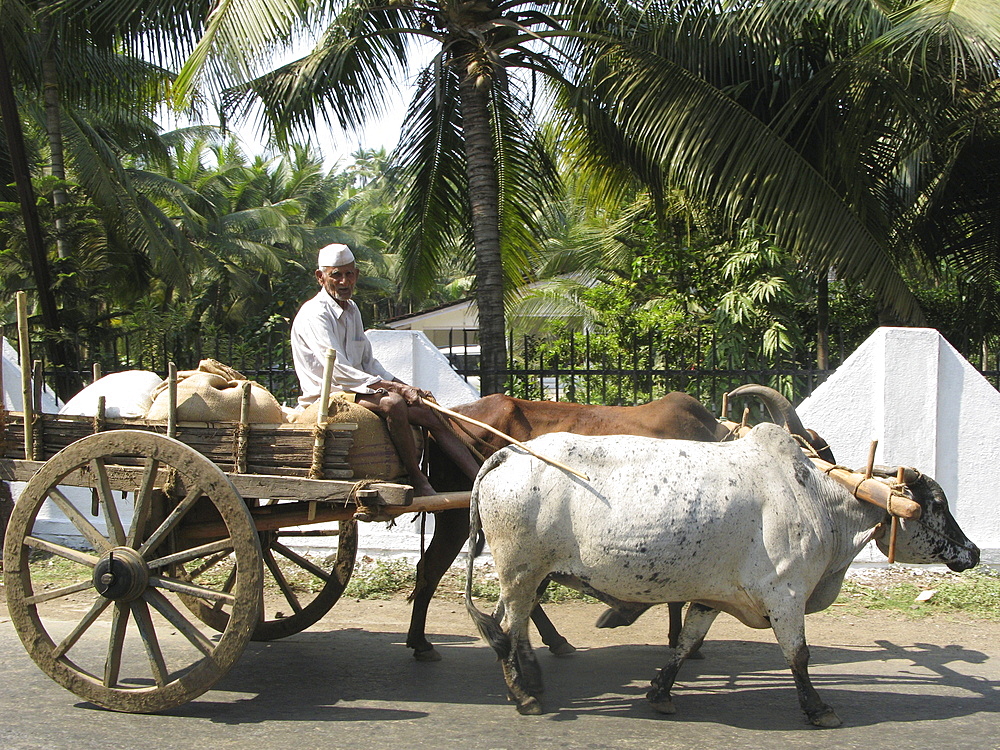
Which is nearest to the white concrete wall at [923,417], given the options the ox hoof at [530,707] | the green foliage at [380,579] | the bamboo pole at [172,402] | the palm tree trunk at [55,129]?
the green foliage at [380,579]

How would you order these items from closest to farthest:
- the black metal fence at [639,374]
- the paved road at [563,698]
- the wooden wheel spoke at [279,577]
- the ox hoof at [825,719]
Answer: the paved road at [563,698], the ox hoof at [825,719], the wooden wheel spoke at [279,577], the black metal fence at [639,374]

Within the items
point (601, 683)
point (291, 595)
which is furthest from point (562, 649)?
point (291, 595)

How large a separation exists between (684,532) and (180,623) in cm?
223

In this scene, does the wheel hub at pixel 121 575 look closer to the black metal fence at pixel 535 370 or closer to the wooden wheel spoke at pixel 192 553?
Answer: the wooden wheel spoke at pixel 192 553

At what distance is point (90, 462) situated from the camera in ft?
13.8

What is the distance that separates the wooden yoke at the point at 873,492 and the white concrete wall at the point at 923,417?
8.72ft

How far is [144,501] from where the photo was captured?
4125 millimetres

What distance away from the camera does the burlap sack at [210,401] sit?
428 cm

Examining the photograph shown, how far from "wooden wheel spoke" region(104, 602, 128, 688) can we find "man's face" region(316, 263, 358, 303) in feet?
5.97

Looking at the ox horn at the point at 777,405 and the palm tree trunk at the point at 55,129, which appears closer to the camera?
the ox horn at the point at 777,405

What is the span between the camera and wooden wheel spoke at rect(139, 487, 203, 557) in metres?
4.06

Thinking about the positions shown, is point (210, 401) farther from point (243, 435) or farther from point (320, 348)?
point (320, 348)

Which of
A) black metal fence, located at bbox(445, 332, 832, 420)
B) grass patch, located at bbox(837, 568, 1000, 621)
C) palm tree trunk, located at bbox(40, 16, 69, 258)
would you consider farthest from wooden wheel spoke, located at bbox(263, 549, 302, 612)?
palm tree trunk, located at bbox(40, 16, 69, 258)

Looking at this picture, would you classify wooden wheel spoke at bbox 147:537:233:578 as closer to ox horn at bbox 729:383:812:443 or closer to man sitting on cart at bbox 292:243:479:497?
man sitting on cart at bbox 292:243:479:497
